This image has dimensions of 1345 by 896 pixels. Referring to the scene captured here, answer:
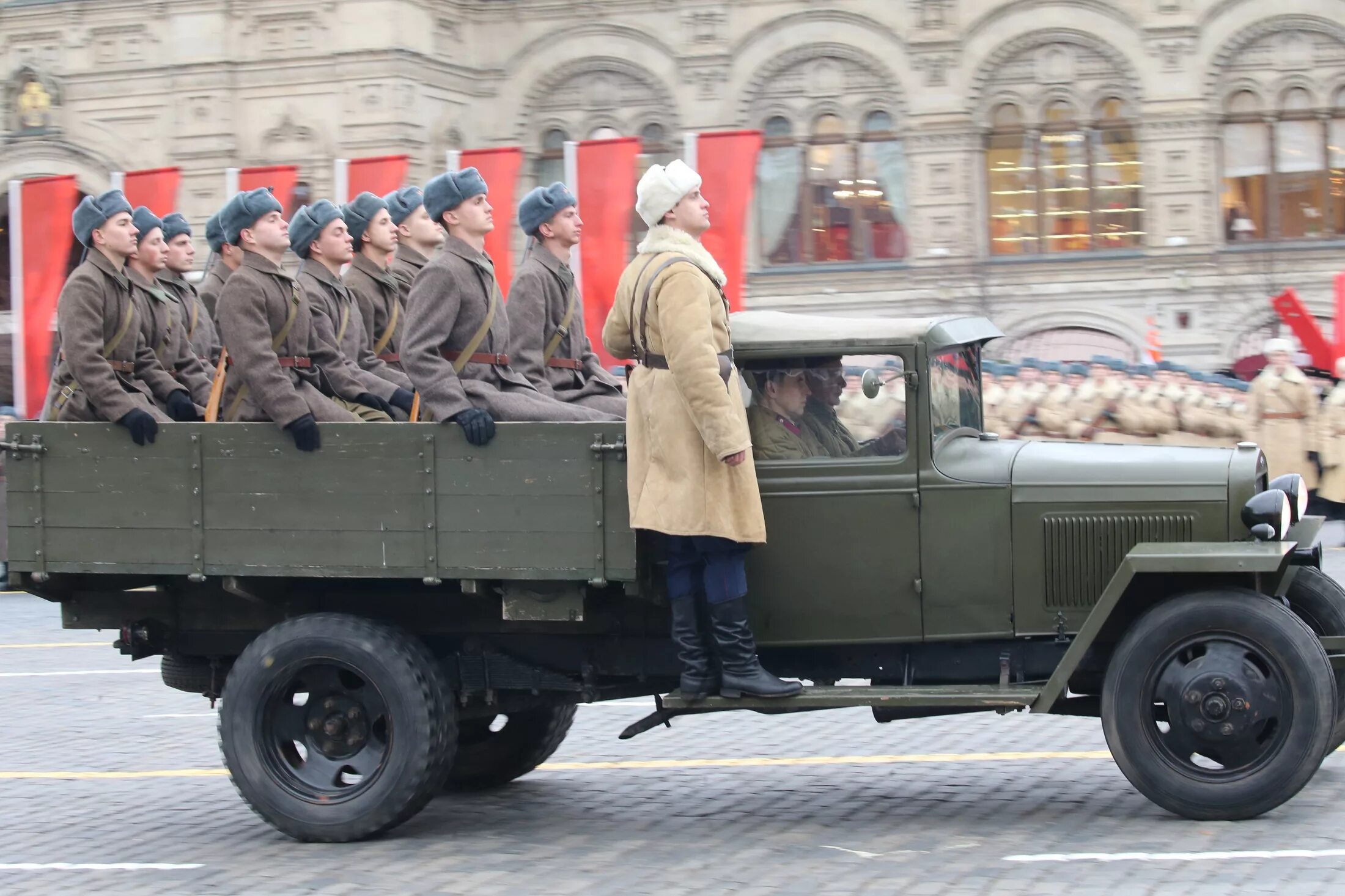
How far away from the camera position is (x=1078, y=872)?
20.5 feet

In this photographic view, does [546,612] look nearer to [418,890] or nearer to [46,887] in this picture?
[418,890]

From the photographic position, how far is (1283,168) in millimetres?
33844

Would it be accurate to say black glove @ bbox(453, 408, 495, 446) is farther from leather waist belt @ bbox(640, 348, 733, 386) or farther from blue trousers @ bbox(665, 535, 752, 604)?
blue trousers @ bbox(665, 535, 752, 604)

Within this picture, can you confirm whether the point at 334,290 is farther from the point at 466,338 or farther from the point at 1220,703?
the point at 1220,703

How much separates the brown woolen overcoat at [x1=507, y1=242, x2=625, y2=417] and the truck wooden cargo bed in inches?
35.3

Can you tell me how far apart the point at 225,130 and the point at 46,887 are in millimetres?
30818

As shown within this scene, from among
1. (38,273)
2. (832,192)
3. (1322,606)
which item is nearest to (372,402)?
(1322,606)

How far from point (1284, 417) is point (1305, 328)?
687 centimetres

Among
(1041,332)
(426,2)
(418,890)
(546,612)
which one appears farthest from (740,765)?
(426,2)

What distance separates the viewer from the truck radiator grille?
23.1 ft

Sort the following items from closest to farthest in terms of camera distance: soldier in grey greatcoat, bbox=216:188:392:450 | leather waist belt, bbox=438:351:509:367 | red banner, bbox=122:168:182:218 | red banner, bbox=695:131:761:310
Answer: soldier in grey greatcoat, bbox=216:188:392:450, leather waist belt, bbox=438:351:509:367, red banner, bbox=695:131:761:310, red banner, bbox=122:168:182:218

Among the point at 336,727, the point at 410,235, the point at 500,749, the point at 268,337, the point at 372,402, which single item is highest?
the point at 410,235

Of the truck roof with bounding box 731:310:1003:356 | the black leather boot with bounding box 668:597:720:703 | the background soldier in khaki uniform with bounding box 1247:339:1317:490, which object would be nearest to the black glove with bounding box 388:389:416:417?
the truck roof with bounding box 731:310:1003:356

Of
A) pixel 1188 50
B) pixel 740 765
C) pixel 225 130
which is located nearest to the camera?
pixel 740 765
